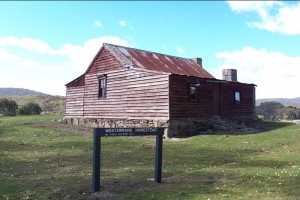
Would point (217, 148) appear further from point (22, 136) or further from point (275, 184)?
point (22, 136)

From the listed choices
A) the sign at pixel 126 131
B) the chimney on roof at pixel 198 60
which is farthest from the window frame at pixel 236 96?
the sign at pixel 126 131

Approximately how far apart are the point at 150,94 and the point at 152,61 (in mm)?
5203

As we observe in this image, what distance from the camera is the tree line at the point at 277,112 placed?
50.1 meters

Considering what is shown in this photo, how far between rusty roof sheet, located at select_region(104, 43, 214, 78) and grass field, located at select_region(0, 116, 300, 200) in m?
9.67

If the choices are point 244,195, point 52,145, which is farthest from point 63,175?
point 52,145

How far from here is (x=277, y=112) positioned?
179 ft

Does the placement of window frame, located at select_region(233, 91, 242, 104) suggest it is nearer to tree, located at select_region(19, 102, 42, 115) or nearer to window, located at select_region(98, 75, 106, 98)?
window, located at select_region(98, 75, 106, 98)

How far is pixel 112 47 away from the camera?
30922 millimetres

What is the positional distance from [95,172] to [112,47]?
22.9 metres

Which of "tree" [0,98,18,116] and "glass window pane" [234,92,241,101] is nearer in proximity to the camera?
"glass window pane" [234,92,241,101]

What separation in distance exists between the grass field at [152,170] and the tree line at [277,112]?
31099 mm

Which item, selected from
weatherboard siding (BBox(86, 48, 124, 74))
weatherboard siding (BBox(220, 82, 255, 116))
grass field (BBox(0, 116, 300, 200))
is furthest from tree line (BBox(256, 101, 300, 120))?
grass field (BBox(0, 116, 300, 200))

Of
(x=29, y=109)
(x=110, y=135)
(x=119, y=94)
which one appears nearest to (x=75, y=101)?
(x=119, y=94)

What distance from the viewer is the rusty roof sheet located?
2895 centimetres
